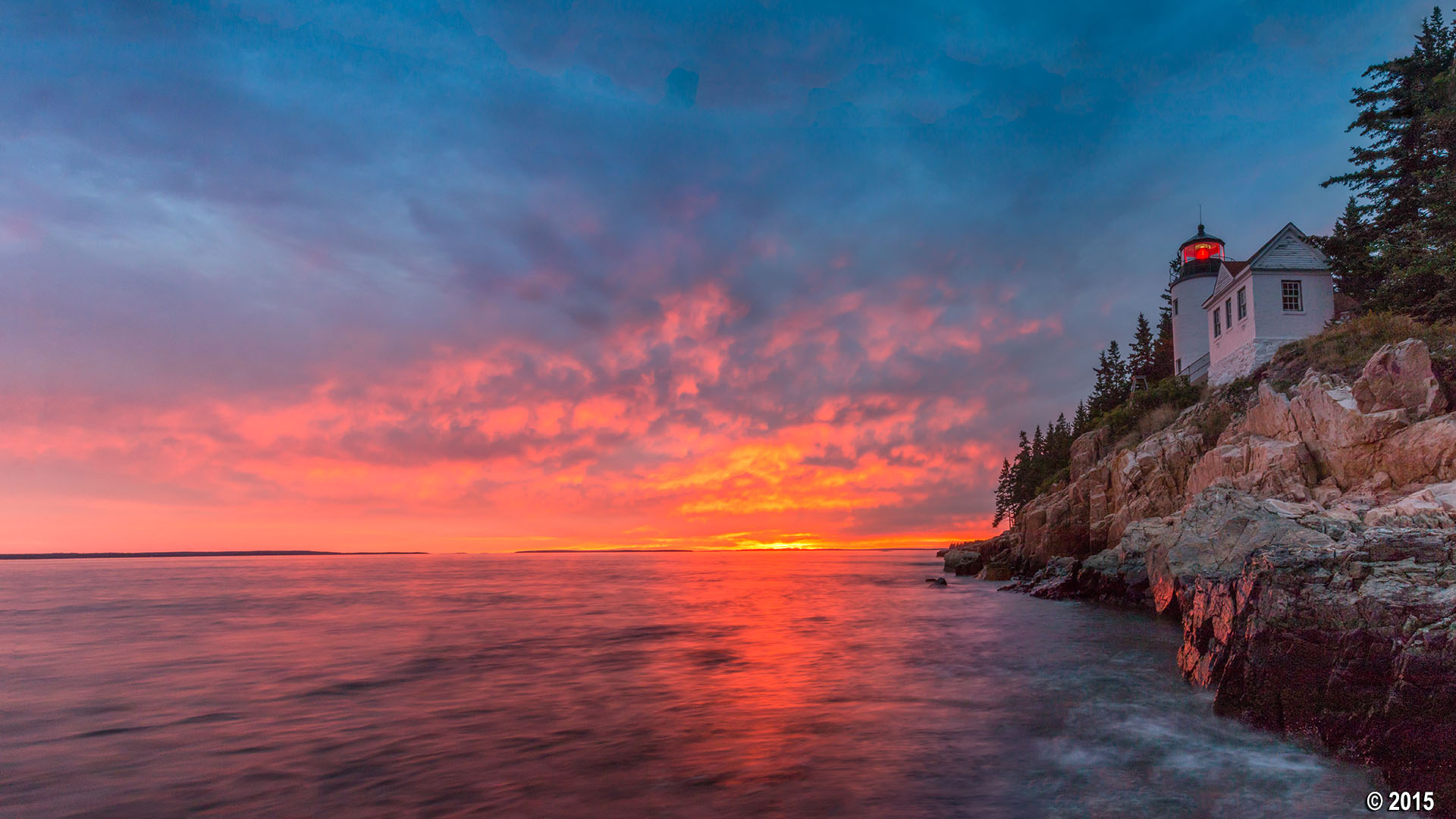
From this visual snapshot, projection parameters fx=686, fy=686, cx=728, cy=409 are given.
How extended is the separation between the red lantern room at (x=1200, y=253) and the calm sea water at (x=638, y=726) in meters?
33.7

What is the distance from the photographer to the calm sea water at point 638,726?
8.67 m

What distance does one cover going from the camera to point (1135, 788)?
28.4 feet

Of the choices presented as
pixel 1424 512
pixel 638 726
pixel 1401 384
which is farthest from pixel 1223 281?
pixel 638 726

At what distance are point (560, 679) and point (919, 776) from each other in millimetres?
10071

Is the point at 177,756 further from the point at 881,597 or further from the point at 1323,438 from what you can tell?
the point at 881,597

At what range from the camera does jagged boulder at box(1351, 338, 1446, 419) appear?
2050 centimetres

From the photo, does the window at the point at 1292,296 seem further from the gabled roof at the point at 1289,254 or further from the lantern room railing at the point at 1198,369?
the lantern room railing at the point at 1198,369

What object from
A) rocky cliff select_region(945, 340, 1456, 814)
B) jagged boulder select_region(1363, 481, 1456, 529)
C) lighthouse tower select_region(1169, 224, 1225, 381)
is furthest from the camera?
lighthouse tower select_region(1169, 224, 1225, 381)

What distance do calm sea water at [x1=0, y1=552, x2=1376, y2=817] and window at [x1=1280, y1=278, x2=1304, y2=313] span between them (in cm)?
2059

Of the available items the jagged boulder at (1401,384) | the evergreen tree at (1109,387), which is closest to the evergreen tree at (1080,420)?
the evergreen tree at (1109,387)

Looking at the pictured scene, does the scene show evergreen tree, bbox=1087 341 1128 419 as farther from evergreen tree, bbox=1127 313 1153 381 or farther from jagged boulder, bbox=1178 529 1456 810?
jagged boulder, bbox=1178 529 1456 810

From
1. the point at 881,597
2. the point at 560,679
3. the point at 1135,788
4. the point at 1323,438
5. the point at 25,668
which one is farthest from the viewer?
the point at 881,597

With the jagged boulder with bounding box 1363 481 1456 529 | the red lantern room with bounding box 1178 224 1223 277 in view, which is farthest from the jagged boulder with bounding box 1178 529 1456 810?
the red lantern room with bounding box 1178 224 1223 277

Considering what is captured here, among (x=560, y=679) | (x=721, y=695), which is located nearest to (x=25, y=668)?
(x=560, y=679)
